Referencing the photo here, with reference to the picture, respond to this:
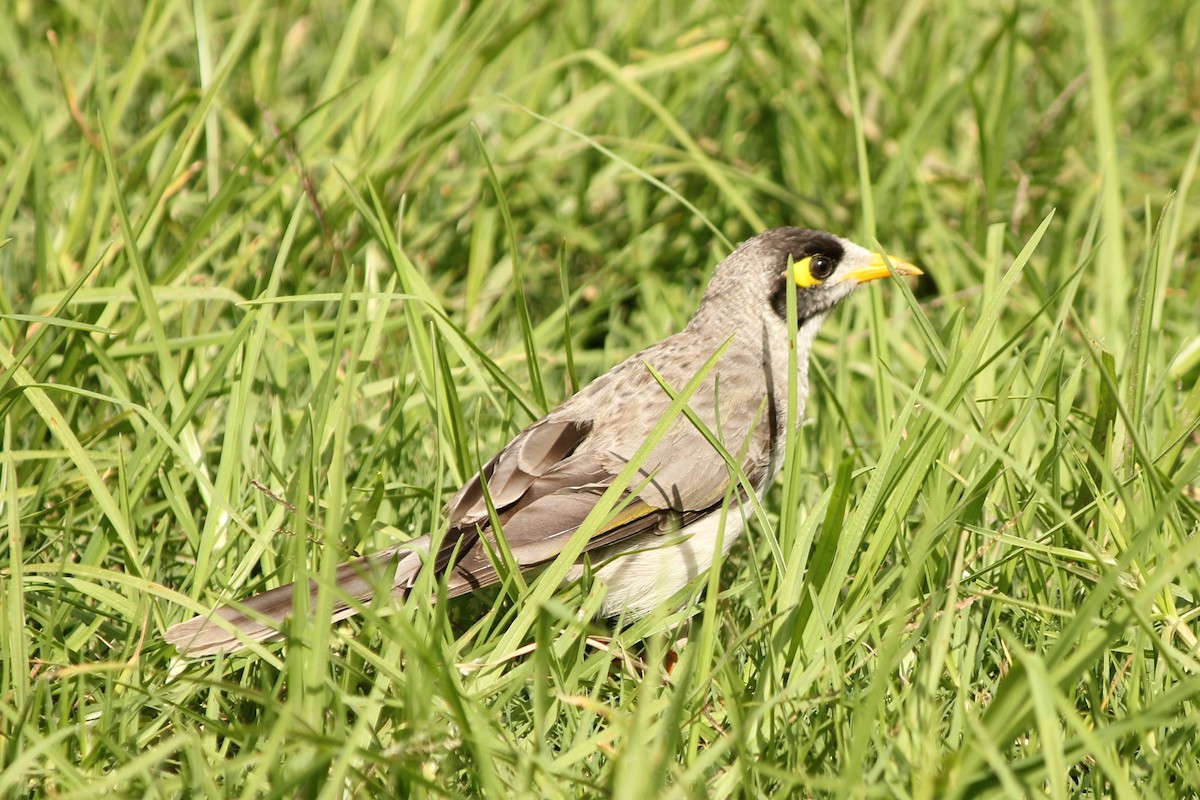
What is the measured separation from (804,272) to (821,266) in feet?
0.31

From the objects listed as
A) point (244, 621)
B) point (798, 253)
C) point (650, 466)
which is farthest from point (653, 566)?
point (798, 253)

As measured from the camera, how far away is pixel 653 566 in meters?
4.62

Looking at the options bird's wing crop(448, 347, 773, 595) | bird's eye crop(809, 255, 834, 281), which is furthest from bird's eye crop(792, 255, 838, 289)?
bird's wing crop(448, 347, 773, 595)

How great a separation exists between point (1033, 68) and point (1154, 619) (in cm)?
492

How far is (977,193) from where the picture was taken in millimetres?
6555

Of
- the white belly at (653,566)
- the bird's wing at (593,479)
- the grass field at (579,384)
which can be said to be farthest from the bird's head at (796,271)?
the white belly at (653,566)

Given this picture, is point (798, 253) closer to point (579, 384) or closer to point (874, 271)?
A: point (874, 271)

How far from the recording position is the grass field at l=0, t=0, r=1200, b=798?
127 inches

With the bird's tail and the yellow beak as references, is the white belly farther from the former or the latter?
the yellow beak

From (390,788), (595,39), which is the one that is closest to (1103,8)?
(595,39)

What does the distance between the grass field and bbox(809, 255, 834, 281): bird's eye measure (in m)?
0.29

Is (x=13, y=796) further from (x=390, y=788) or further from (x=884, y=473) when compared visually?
(x=884, y=473)

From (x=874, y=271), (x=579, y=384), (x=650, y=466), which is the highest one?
(x=874, y=271)

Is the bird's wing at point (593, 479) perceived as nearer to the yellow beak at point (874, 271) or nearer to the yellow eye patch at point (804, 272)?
the yellow eye patch at point (804, 272)
